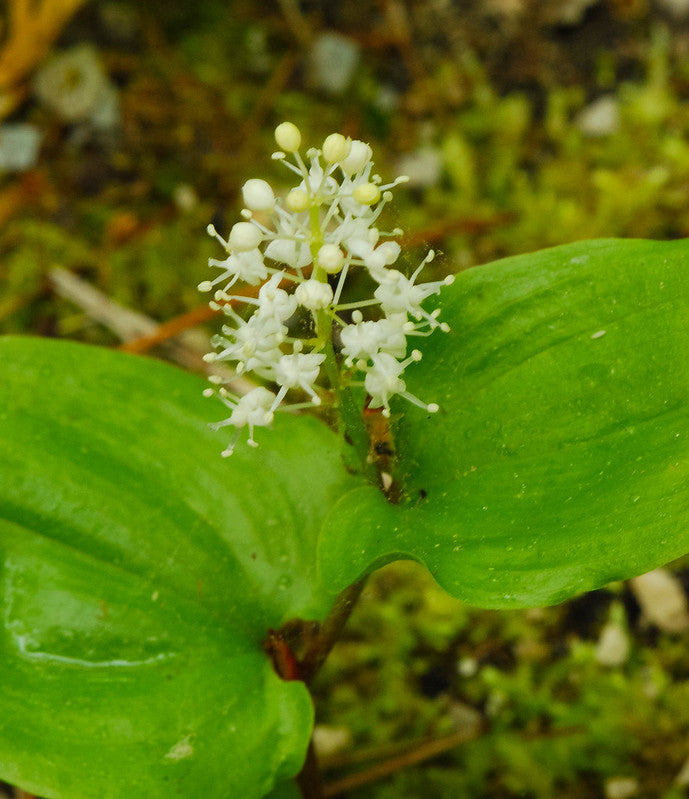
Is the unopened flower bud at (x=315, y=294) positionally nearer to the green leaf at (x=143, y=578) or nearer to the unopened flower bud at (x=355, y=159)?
the unopened flower bud at (x=355, y=159)

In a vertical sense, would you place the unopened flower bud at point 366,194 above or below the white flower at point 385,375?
above

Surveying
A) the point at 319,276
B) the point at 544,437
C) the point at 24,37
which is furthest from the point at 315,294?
the point at 24,37

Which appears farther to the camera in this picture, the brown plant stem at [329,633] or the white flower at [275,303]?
the brown plant stem at [329,633]

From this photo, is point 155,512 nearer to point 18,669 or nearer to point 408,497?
point 18,669

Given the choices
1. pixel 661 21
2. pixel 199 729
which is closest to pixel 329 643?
pixel 199 729

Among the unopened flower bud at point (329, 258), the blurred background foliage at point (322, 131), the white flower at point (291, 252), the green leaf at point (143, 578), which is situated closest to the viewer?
the unopened flower bud at point (329, 258)

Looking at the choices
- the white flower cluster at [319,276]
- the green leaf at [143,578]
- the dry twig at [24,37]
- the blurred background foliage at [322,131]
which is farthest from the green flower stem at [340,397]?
the dry twig at [24,37]

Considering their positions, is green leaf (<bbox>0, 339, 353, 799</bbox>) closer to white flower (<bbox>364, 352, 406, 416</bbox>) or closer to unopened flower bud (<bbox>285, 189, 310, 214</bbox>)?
white flower (<bbox>364, 352, 406, 416</bbox>)
